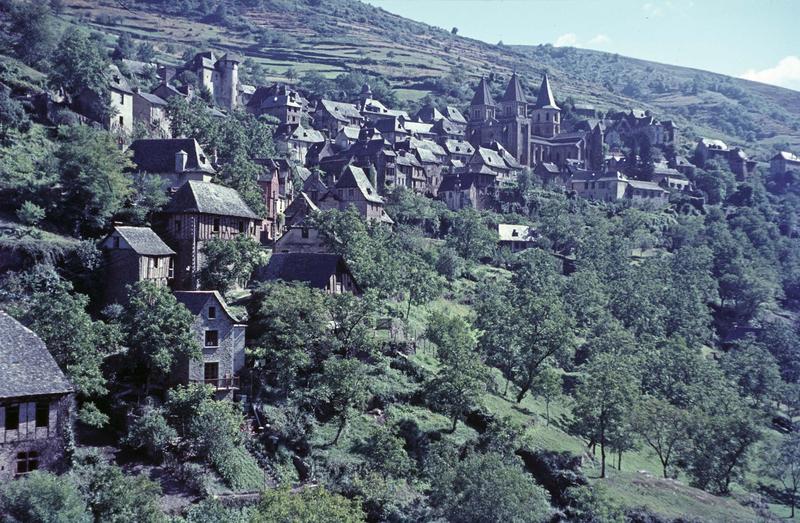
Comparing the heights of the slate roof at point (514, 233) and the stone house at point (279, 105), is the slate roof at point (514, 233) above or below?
below

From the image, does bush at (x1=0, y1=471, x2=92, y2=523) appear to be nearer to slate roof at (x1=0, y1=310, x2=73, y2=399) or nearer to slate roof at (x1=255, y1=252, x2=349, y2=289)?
slate roof at (x1=0, y1=310, x2=73, y2=399)

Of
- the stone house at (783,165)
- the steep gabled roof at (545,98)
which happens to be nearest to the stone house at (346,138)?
the steep gabled roof at (545,98)

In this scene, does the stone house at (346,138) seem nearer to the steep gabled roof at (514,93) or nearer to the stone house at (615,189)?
the stone house at (615,189)

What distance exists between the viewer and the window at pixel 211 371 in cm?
4875

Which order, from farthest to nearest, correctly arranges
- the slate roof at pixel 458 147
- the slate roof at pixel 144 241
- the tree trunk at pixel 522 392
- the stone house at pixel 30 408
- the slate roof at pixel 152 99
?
the slate roof at pixel 458 147, the slate roof at pixel 152 99, the tree trunk at pixel 522 392, the slate roof at pixel 144 241, the stone house at pixel 30 408

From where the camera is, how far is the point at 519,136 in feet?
516

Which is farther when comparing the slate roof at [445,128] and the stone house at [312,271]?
the slate roof at [445,128]

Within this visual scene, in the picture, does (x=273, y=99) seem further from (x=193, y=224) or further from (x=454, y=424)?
(x=454, y=424)

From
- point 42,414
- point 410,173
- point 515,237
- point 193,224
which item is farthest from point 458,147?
point 42,414

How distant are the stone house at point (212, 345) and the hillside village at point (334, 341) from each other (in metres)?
0.14

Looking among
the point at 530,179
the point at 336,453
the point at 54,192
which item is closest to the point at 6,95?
the point at 54,192

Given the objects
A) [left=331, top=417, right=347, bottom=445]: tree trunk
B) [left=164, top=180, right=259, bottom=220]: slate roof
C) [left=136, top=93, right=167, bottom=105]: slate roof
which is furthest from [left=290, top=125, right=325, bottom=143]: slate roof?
[left=331, top=417, right=347, bottom=445]: tree trunk

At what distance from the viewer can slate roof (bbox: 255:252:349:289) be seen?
60594 mm

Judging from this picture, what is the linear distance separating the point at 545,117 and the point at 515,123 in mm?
21777
